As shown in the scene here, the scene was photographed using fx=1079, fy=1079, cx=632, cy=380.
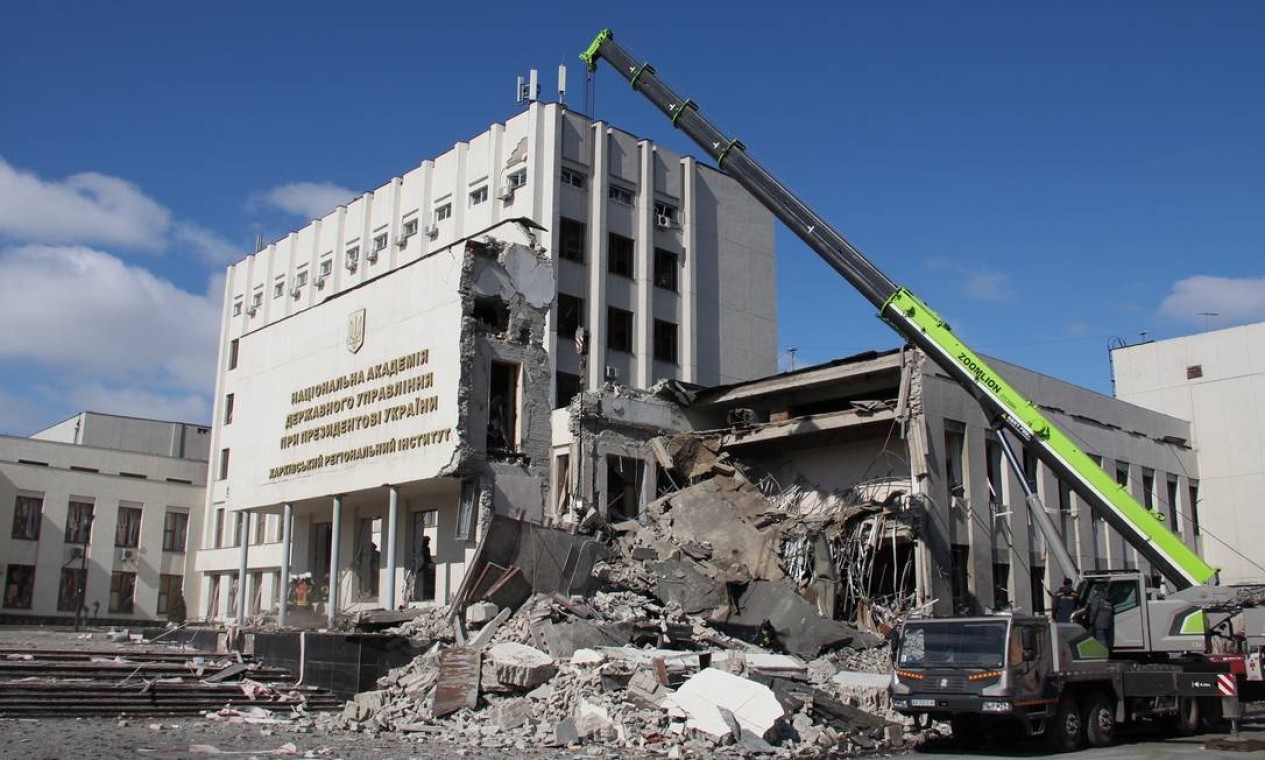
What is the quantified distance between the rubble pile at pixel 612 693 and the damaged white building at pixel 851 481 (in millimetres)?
4909

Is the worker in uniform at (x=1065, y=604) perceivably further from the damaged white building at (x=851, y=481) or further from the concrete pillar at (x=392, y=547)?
the concrete pillar at (x=392, y=547)

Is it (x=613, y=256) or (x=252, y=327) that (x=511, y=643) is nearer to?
(x=613, y=256)

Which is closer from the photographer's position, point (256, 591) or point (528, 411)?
point (528, 411)

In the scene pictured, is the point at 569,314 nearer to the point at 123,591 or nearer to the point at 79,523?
the point at 79,523

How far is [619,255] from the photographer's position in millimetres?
42906

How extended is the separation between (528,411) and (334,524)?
20.0 ft

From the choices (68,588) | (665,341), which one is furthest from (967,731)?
(68,588)

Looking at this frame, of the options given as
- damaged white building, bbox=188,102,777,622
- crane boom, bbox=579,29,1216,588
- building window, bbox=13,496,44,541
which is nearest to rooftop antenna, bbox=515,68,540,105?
damaged white building, bbox=188,102,777,622

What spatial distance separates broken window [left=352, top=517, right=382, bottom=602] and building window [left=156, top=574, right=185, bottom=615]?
2427cm

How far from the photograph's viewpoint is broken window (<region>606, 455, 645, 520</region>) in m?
30.6

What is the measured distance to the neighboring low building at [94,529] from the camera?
4500 centimetres

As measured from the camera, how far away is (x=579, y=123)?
41.8 m

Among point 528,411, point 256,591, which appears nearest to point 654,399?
point 528,411

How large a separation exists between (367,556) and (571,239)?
16330mm
